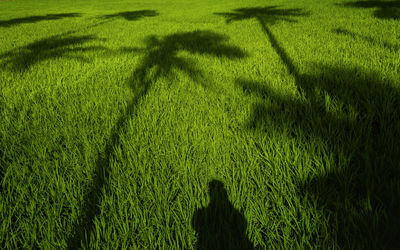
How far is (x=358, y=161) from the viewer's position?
1071 mm

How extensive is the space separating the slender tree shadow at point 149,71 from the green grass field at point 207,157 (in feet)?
0.04

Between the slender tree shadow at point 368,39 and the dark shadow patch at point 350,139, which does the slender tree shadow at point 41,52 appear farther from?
the slender tree shadow at point 368,39

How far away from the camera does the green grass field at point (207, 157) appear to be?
2.66 ft

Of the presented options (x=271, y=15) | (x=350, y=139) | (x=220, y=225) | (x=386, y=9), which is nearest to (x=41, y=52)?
(x=220, y=225)

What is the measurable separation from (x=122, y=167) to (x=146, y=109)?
661 millimetres

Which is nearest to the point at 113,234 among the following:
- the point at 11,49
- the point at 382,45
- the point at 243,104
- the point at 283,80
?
the point at 243,104

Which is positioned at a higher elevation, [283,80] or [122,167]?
[283,80]

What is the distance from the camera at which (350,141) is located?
115 centimetres

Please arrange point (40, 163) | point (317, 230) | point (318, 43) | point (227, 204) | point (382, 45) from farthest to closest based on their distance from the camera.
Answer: point (318, 43), point (382, 45), point (40, 163), point (227, 204), point (317, 230)

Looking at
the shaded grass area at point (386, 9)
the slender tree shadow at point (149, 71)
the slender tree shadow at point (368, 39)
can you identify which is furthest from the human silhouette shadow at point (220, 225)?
the shaded grass area at point (386, 9)

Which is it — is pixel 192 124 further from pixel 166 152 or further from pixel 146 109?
pixel 146 109

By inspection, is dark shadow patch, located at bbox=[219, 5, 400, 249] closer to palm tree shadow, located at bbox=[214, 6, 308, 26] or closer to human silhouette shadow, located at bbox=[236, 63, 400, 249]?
human silhouette shadow, located at bbox=[236, 63, 400, 249]

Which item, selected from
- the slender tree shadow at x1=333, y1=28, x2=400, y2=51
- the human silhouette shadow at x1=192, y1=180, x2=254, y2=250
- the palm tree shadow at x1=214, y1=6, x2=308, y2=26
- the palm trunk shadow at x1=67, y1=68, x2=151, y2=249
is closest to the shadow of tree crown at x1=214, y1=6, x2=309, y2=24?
the palm tree shadow at x1=214, y1=6, x2=308, y2=26

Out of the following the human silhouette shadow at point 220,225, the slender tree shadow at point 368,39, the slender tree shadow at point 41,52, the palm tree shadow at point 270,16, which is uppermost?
the palm tree shadow at point 270,16
